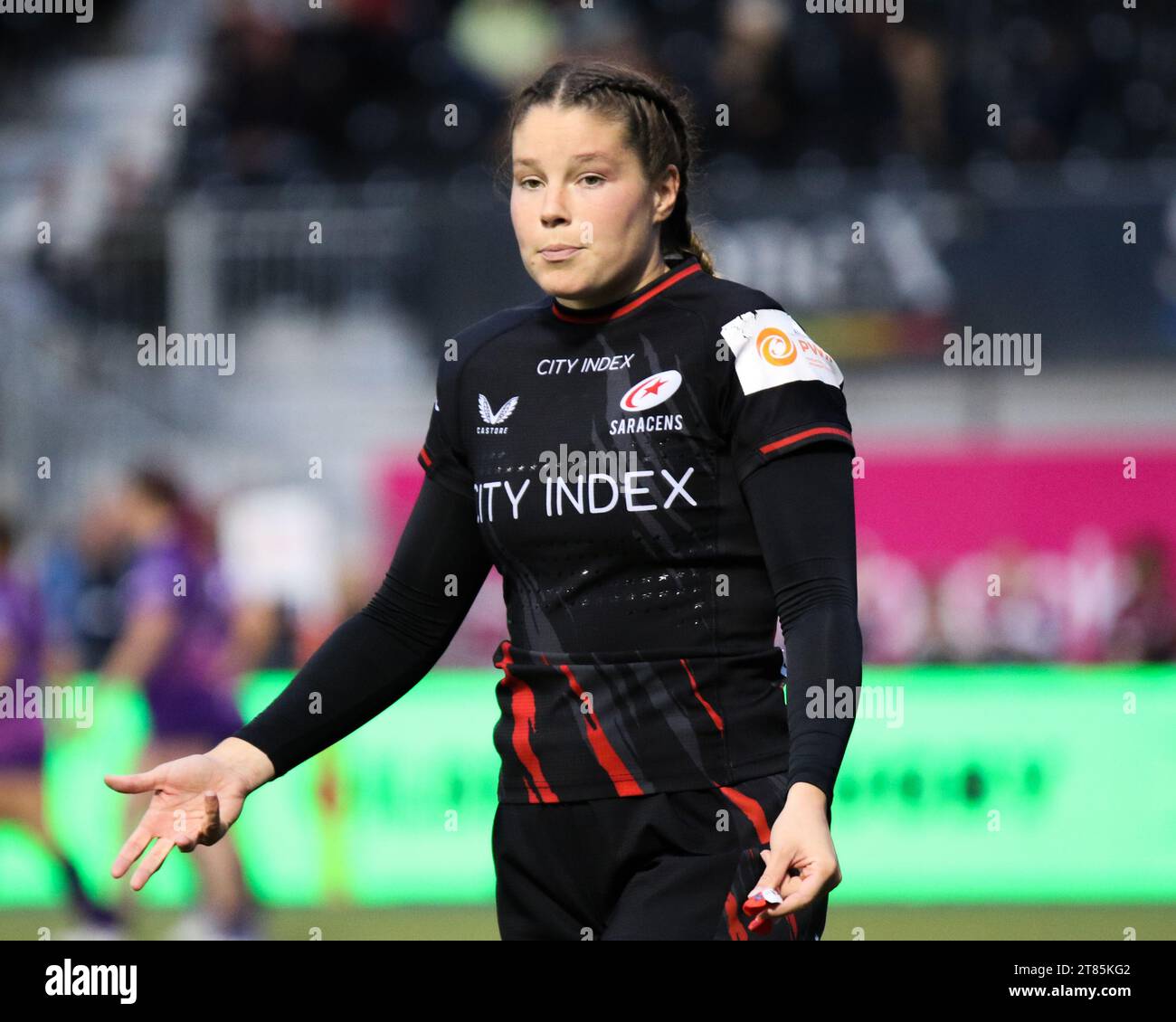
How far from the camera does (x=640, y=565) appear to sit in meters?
2.44

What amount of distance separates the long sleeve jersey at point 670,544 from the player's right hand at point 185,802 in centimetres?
38

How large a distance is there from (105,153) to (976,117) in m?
5.79

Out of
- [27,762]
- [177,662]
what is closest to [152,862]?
[177,662]

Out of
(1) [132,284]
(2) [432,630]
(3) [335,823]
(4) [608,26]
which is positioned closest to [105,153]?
(1) [132,284]

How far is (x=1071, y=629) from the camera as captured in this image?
32.8 feet

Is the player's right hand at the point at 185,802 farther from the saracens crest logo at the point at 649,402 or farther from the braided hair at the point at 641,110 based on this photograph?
the braided hair at the point at 641,110

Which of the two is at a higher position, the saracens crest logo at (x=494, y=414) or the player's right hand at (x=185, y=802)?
the saracens crest logo at (x=494, y=414)

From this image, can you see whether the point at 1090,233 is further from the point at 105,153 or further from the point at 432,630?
the point at 432,630

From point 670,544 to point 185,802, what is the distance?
0.75 meters

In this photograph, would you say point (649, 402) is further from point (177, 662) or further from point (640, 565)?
point (177, 662)

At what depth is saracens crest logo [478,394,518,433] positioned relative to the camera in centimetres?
258

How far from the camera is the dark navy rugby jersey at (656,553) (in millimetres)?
2400

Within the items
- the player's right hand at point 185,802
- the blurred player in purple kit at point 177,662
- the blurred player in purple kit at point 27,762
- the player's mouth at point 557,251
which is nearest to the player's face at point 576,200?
the player's mouth at point 557,251

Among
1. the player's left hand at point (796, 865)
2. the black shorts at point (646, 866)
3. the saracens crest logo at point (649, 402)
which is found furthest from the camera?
the saracens crest logo at point (649, 402)
